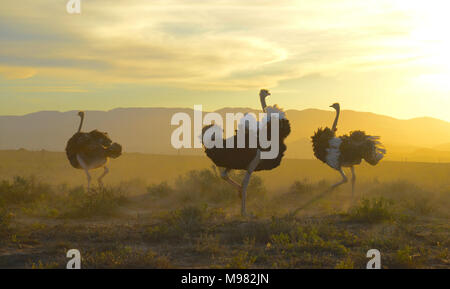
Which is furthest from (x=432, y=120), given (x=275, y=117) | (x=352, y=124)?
(x=275, y=117)

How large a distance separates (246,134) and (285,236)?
345cm

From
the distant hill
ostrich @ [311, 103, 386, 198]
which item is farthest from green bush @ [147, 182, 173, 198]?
the distant hill

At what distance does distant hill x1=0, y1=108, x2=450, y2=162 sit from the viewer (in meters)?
123

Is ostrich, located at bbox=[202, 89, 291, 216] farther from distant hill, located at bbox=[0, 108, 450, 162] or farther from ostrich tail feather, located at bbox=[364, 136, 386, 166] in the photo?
distant hill, located at bbox=[0, 108, 450, 162]

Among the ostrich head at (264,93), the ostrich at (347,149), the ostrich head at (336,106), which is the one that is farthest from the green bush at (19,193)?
the ostrich head at (336,106)

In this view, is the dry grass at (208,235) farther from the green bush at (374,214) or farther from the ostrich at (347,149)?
the ostrich at (347,149)

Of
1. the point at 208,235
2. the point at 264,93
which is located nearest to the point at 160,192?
the point at 264,93

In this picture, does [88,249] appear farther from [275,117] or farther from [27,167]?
[27,167]

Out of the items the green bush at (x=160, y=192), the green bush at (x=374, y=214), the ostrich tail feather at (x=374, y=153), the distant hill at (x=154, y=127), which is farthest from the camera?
the distant hill at (x=154, y=127)

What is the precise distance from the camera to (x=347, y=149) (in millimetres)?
13719

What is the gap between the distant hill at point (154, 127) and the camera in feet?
404

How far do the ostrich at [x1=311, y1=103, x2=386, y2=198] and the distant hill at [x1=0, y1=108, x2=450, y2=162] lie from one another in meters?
95.6

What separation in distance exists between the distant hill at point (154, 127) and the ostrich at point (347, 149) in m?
95.6

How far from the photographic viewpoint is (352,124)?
15800cm
